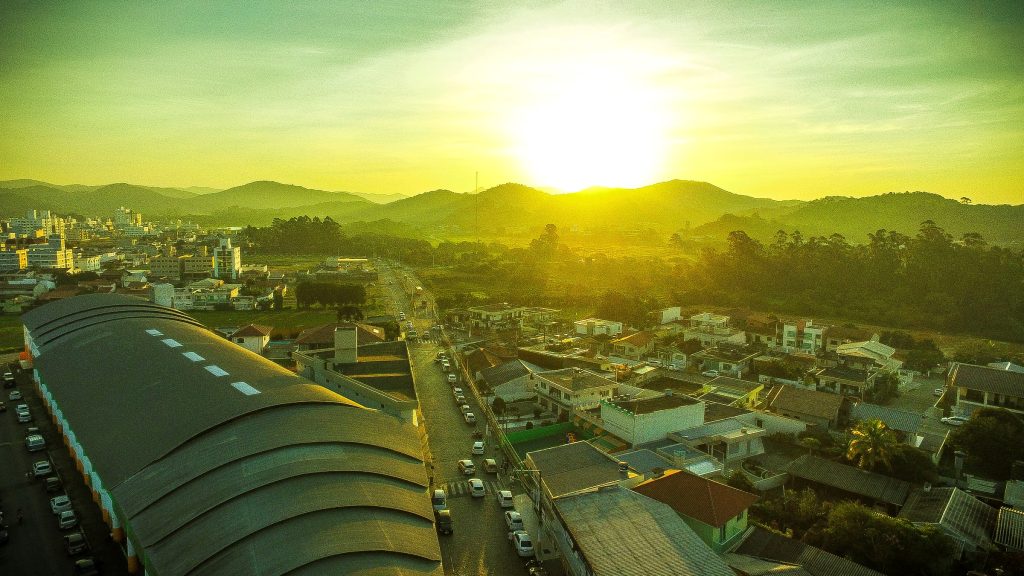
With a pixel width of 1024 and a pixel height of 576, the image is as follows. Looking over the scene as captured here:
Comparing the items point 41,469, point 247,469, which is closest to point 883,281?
point 247,469

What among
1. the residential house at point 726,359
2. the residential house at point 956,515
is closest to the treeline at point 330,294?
the residential house at point 726,359

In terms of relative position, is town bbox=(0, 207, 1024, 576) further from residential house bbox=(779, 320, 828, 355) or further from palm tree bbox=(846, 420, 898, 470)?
residential house bbox=(779, 320, 828, 355)

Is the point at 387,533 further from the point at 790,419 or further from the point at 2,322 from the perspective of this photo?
the point at 2,322

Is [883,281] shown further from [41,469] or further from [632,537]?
[41,469]

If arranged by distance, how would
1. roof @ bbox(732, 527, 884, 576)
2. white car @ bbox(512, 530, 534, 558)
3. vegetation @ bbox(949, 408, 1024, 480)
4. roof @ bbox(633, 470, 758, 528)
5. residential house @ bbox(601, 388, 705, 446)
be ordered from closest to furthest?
1. roof @ bbox(732, 527, 884, 576)
2. roof @ bbox(633, 470, 758, 528)
3. white car @ bbox(512, 530, 534, 558)
4. vegetation @ bbox(949, 408, 1024, 480)
5. residential house @ bbox(601, 388, 705, 446)

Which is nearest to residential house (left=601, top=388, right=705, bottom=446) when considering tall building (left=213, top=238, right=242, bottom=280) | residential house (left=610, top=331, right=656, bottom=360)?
residential house (left=610, top=331, right=656, bottom=360)

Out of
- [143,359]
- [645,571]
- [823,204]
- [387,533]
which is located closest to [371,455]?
[387,533]
